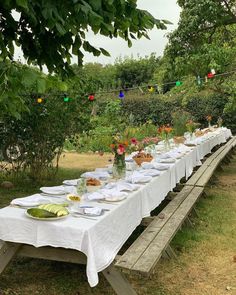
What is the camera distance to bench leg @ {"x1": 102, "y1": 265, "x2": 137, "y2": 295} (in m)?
2.89

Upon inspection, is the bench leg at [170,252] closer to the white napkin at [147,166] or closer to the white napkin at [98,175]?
A: the white napkin at [98,175]

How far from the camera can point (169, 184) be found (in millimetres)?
5316

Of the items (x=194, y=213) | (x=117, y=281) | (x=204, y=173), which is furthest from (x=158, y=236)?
(x=204, y=173)

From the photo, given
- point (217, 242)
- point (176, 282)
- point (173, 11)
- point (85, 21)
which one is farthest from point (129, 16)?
point (173, 11)

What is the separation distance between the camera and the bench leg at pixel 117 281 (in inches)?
114

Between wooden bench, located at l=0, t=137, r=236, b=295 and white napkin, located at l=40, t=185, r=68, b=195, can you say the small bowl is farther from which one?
wooden bench, located at l=0, t=137, r=236, b=295

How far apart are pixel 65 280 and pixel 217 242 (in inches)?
78.3

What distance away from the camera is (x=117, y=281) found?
2930 millimetres

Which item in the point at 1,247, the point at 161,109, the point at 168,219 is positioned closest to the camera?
the point at 1,247

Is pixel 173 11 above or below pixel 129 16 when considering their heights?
above

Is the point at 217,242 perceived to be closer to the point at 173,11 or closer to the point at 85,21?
the point at 85,21

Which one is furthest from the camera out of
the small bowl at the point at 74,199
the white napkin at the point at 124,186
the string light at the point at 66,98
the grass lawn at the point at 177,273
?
the string light at the point at 66,98

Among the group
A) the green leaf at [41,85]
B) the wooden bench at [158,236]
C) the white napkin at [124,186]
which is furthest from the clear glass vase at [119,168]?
the green leaf at [41,85]

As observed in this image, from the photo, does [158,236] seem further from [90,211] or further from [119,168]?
[119,168]
